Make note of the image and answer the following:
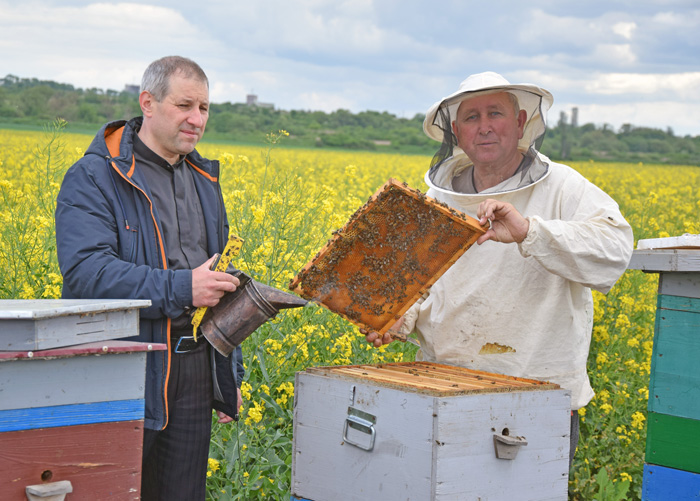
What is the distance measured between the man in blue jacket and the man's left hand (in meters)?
0.92

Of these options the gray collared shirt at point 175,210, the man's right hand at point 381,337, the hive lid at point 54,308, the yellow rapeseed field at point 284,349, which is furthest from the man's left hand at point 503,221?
the yellow rapeseed field at point 284,349

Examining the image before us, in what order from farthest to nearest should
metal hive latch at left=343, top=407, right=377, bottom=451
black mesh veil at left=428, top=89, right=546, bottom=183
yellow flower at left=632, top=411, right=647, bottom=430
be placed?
yellow flower at left=632, top=411, right=647, bottom=430
black mesh veil at left=428, top=89, right=546, bottom=183
metal hive latch at left=343, top=407, right=377, bottom=451

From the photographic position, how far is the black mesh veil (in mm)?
3051

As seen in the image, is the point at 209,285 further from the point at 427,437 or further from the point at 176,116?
the point at 427,437

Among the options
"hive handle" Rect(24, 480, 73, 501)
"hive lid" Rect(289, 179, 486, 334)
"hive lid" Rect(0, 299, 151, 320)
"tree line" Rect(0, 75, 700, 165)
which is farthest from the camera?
"tree line" Rect(0, 75, 700, 165)

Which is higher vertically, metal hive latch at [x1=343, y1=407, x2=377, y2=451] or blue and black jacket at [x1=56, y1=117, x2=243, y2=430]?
blue and black jacket at [x1=56, y1=117, x2=243, y2=430]

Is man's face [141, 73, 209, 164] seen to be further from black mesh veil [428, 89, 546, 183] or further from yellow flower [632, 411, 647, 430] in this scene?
yellow flower [632, 411, 647, 430]

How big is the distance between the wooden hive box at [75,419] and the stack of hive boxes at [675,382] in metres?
2.08

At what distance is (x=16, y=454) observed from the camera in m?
1.88

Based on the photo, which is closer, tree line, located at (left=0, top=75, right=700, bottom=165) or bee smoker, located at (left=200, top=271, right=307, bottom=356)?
bee smoker, located at (left=200, top=271, right=307, bottom=356)

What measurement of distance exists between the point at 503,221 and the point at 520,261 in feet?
1.03

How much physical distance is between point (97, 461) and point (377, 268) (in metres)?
1.22

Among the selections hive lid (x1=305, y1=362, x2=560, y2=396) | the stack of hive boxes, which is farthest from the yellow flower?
hive lid (x1=305, y1=362, x2=560, y2=396)

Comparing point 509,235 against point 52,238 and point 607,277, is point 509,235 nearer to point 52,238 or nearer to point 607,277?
point 607,277
